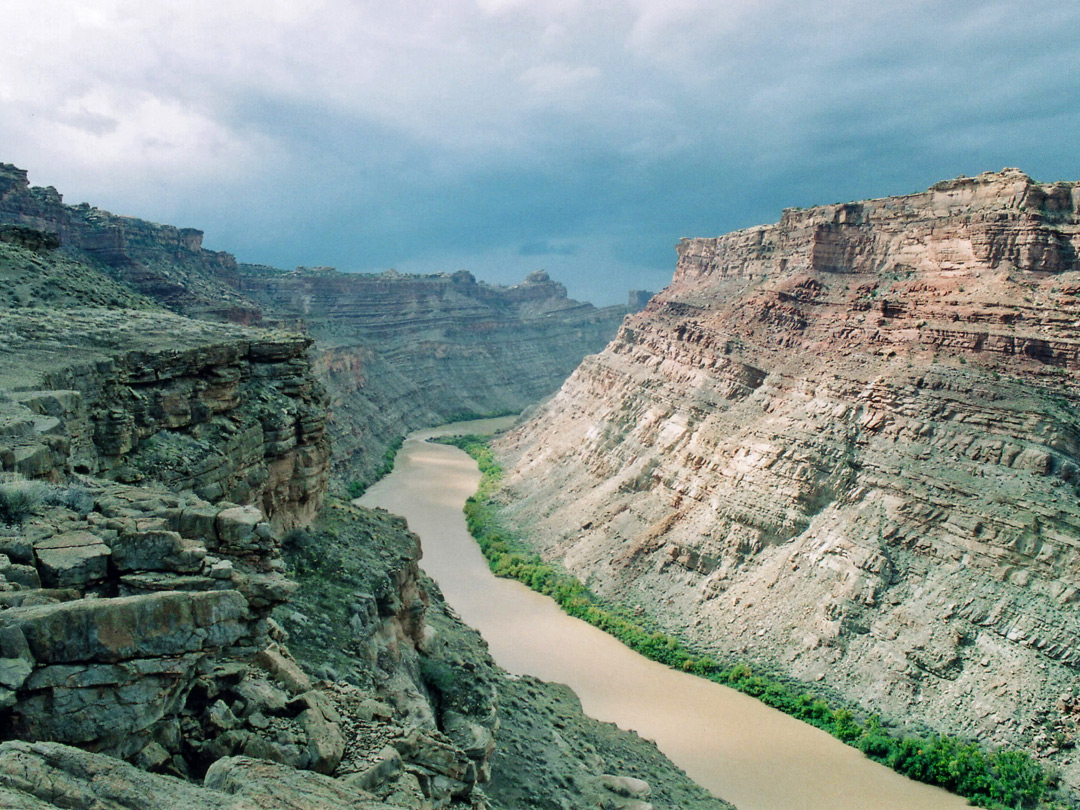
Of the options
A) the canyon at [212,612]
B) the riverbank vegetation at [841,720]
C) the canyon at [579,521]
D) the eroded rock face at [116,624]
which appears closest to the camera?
the eroded rock face at [116,624]

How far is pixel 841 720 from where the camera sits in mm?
25484

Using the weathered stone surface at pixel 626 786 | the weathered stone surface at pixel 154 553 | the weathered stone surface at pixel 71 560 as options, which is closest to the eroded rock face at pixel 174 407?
the weathered stone surface at pixel 71 560

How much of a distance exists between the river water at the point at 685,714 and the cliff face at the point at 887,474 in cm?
258

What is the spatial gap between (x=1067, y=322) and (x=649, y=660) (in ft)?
70.7

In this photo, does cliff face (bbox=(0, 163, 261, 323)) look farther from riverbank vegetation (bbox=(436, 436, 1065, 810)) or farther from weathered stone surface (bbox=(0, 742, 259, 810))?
weathered stone surface (bbox=(0, 742, 259, 810))

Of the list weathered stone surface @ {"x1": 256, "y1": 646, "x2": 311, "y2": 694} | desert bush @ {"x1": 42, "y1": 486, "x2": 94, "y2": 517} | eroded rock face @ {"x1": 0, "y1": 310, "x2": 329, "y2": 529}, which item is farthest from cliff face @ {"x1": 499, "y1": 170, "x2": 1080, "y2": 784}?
desert bush @ {"x1": 42, "y1": 486, "x2": 94, "y2": 517}

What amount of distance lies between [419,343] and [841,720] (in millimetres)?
84356

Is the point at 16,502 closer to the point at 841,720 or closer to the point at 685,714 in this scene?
the point at 685,714

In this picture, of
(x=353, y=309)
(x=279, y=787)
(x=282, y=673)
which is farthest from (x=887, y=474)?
(x=353, y=309)

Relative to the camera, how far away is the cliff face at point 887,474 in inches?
997

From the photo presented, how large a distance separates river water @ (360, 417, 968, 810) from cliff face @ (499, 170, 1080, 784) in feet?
8.46

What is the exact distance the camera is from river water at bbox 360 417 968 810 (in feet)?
74.1

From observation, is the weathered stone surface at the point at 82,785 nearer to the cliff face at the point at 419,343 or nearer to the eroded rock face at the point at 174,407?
the eroded rock face at the point at 174,407

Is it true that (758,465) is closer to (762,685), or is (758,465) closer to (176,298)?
(762,685)
